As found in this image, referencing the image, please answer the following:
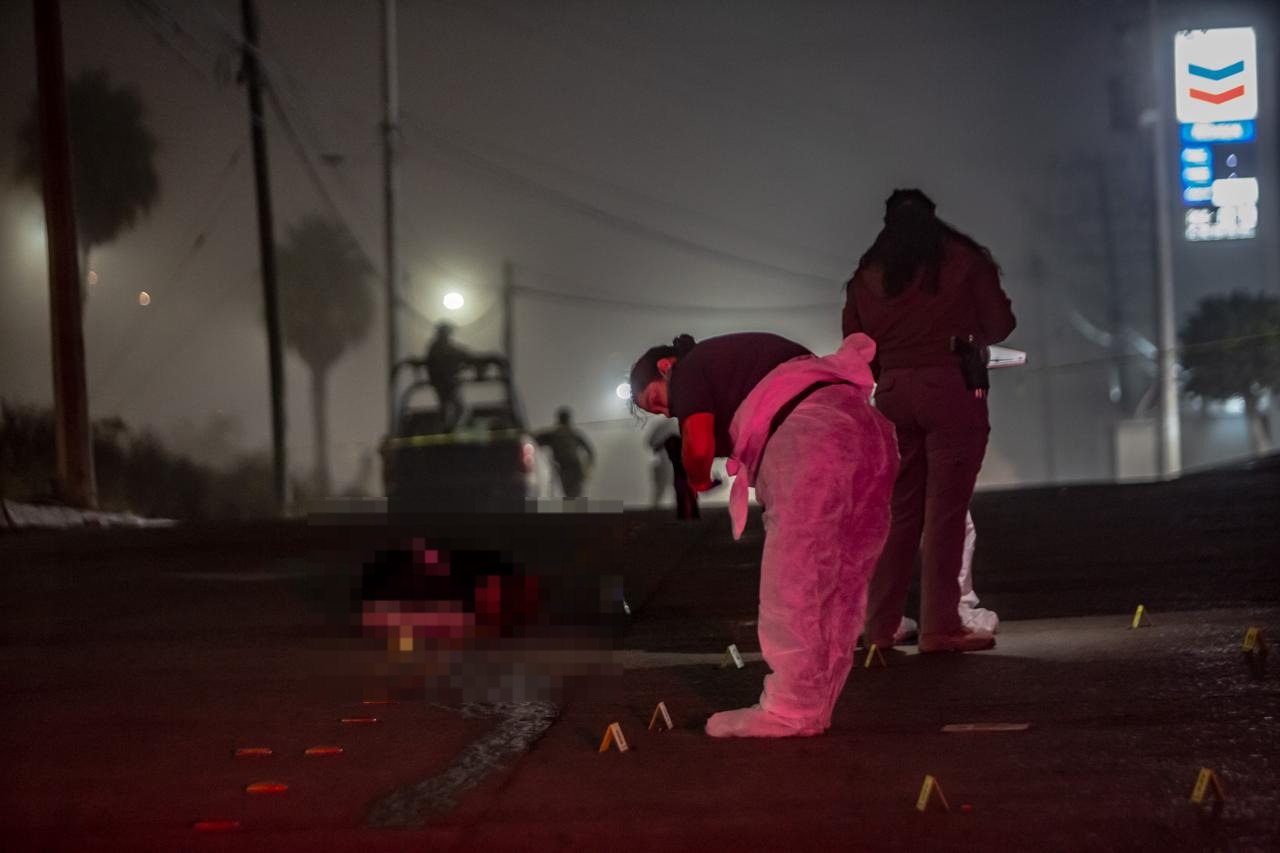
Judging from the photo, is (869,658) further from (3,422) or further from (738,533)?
(3,422)

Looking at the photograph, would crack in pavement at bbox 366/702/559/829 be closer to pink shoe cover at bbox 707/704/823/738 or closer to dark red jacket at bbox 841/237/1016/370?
pink shoe cover at bbox 707/704/823/738

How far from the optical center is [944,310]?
6066 mm

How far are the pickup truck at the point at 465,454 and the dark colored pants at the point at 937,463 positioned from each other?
29.1ft

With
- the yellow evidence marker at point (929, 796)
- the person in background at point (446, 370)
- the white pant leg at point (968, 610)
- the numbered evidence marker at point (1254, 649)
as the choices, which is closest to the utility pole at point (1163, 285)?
the person in background at point (446, 370)

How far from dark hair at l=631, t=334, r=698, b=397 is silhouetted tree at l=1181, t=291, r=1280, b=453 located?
48.1 meters

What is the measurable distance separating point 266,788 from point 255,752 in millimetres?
506

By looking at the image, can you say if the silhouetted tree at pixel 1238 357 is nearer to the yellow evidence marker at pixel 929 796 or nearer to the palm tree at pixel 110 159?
the palm tree at pixel 110 159

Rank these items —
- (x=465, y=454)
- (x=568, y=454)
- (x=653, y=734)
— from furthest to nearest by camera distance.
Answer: (x=568, y=454) < (x=465, y=454) < (x=653, y=734)

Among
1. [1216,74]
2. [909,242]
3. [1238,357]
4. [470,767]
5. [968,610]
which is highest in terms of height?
[1216,74]

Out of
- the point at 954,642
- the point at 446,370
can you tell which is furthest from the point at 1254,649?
the point at 446,370

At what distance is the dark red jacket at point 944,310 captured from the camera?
239 inches

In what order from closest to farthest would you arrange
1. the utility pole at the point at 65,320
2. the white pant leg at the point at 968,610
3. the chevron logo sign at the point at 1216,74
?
the white pant leg at the point at 968,610 → the utility pole at the point at 65,320 → the chevron logo sign at the point at 1216,74

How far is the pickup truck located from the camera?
15.8m

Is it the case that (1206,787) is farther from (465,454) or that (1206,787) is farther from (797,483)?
(465,454)
